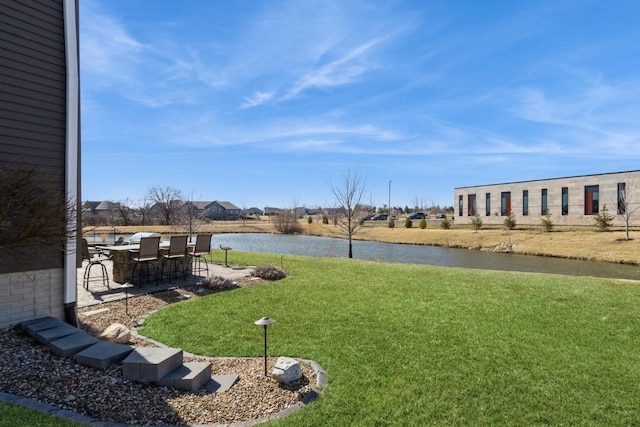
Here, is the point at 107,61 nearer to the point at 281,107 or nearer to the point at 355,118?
the point at 281,107

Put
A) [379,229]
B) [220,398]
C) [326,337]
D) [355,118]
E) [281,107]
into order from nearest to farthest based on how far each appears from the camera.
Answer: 1. [220,398]
2. [326,337]
3. [281,107]
4. [355,118]
5. [379,229]

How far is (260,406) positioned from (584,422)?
7.43 ft

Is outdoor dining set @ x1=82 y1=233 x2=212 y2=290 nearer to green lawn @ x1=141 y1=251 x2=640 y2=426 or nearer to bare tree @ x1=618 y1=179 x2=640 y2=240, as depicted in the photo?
green lawn @ x1=141 y1=251 x2=640 y2=426

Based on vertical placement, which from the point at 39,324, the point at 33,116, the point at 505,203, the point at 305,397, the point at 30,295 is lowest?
the point at 305,397

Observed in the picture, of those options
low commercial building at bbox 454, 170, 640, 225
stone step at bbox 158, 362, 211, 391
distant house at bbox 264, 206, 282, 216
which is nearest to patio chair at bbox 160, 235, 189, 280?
stone step at bbox 158, 362, 211, 391

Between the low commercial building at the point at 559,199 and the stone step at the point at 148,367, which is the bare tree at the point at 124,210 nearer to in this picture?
the low commercial building at the point at 559,199

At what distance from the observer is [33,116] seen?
13.1 feet

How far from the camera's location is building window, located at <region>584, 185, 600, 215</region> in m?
30.1

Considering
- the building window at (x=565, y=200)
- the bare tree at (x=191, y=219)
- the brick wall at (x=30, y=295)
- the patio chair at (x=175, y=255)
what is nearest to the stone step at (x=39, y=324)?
the brick wall at (x=30, y=295)

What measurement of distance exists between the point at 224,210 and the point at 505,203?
191ft

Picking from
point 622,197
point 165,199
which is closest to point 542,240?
point 622,197

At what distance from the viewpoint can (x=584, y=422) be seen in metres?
2.53

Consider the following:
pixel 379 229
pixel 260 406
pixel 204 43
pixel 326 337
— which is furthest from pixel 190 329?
pixel 379 229

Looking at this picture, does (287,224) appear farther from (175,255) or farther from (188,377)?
(188,377)
